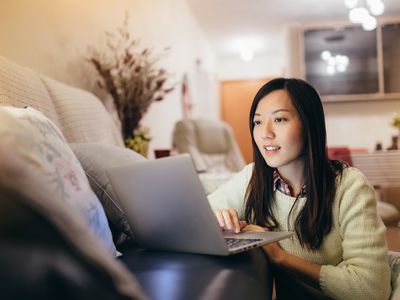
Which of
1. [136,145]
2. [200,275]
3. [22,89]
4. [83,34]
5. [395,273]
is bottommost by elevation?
[395,273]

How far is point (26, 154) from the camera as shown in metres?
0.52

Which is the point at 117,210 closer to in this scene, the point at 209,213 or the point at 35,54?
the point at 209,213

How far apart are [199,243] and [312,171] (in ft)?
1.05

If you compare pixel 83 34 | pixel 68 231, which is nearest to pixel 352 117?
pixel 83 34

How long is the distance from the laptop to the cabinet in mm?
4709

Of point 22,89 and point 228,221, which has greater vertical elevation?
point 22,89

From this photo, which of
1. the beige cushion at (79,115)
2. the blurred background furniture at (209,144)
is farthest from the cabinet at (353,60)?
the beige cushion at (79,115)

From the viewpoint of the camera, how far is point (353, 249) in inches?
36.6

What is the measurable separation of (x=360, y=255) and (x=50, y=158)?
0.63 m

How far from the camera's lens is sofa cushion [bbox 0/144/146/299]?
36 cm

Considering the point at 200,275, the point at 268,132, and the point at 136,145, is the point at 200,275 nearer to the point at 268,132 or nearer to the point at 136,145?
the point at 268,132

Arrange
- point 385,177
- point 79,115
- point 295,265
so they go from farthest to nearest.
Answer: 1. point 385,177
2. point 79,115
3. point 295,265

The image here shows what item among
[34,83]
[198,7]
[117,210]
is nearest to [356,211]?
[117,210]

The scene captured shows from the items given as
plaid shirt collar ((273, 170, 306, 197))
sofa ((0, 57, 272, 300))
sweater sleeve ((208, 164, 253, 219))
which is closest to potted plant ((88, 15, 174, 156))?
sofa ((0, 57, 272, 300))
